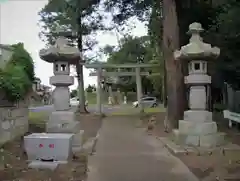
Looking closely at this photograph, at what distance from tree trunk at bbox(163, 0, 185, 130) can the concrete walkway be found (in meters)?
2.07

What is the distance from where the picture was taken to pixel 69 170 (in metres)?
7.29

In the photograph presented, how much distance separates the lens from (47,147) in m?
7.58

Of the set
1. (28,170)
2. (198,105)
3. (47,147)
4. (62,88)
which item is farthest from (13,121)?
(198,105)

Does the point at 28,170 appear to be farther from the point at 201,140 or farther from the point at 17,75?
the point at 201,140

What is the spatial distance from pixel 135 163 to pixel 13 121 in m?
4.14

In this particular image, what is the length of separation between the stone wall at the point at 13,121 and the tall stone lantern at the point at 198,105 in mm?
4920

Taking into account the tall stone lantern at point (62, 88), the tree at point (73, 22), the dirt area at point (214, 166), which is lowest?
the dirt area at point (214, 166)

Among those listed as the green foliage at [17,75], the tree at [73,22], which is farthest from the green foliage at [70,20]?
the green foliage at [17,75]

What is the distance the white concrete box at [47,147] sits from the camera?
7.55 metres

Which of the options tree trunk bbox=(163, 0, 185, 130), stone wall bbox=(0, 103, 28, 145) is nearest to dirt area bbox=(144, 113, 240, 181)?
tree trunk bbox=(163, 0, 185, 130)

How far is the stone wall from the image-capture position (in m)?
9.40

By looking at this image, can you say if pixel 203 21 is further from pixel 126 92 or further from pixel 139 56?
pixel 126 92

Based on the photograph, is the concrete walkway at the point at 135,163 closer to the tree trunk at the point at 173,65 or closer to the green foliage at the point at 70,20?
the tree trunk at the point at 173,65

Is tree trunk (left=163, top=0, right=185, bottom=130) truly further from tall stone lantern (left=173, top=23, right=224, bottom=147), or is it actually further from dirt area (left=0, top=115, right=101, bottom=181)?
dirt area (left=0, top=115, right=101, bottom=181)
